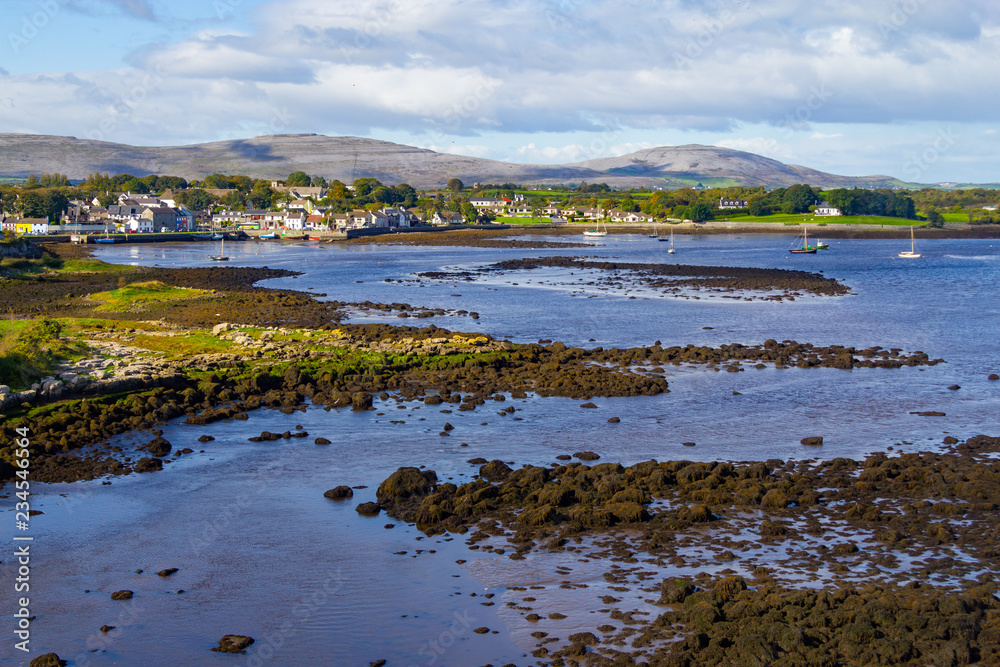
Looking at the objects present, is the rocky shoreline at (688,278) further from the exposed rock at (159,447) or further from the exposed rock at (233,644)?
the exposed rock at (233,644)

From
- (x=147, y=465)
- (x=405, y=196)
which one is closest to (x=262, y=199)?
(x=405, y=196)

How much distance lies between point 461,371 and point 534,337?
879cm

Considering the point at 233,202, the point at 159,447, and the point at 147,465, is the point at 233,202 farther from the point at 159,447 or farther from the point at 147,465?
the point at 147,465

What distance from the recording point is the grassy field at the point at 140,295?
131 ft

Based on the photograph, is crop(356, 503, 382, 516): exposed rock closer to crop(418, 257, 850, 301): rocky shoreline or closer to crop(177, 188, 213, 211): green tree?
crop(418, 257, 850, 301): rocky shoreline

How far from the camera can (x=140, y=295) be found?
141 ft

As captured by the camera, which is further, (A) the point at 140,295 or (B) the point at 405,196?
(B) the point at 405,196

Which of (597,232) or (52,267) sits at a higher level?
(597,232)

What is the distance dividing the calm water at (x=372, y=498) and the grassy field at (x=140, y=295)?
14.7 meters

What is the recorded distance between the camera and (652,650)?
384 inches

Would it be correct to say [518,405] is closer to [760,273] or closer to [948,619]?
[948,619]

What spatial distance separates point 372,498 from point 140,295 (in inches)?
1282

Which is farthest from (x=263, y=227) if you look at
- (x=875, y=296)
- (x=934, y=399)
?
(x=934, y=399)

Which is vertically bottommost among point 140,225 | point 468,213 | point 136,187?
point 140,225
